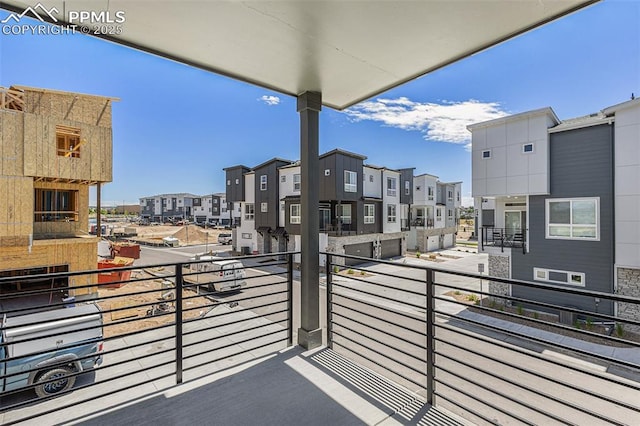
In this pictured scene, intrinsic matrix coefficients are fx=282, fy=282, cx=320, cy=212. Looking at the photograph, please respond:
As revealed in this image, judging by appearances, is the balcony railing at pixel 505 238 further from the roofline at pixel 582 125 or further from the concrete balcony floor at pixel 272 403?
the concrete balcony floor at pixel 272 403

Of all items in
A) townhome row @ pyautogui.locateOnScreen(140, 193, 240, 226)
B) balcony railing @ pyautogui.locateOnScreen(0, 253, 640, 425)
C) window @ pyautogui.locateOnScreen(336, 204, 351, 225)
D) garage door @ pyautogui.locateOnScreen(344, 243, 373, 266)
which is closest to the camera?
balcony railing @ pyautogui.locateOnScreen(0, 253, 640, 425)

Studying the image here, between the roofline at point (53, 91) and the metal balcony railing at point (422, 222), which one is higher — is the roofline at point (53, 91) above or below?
above

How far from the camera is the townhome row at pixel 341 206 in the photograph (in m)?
15.9

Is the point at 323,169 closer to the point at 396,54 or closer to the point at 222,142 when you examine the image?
the point at 396,54

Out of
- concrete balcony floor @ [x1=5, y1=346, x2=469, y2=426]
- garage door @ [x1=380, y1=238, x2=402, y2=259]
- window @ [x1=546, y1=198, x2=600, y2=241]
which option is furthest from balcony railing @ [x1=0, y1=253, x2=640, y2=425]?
garage door @ [x1=380, y1=238, x2=402, y2=259]

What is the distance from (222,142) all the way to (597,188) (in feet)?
91.9

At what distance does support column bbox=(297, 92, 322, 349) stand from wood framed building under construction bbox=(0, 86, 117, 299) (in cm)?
647

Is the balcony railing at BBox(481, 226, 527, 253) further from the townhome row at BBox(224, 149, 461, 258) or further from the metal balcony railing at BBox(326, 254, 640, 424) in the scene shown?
the townhome row at BBox(224, 149, 461, 258)

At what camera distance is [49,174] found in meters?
7.76

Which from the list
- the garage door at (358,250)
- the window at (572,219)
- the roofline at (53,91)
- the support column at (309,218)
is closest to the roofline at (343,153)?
the garage door at (358,250)

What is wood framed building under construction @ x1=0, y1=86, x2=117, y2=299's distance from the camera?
7.32 metres

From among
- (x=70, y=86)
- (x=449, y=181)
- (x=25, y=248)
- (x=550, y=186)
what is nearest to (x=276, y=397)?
(x=25, y=248)

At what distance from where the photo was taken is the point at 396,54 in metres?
2.20

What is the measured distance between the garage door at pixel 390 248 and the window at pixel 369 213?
1732 mm
